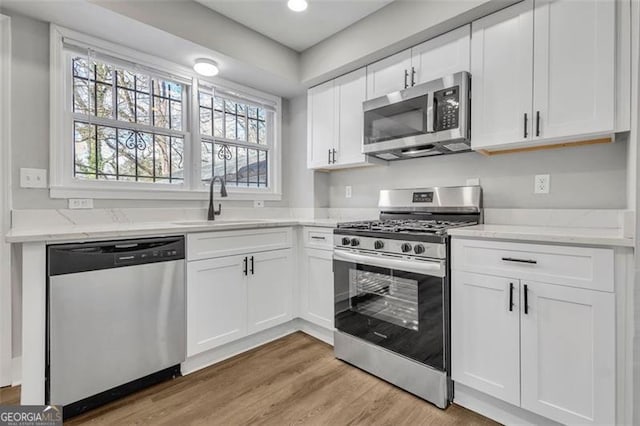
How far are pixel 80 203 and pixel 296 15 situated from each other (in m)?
2.12

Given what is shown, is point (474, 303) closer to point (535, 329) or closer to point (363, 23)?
point (535, 329)

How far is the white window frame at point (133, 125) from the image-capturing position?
198 centimetres

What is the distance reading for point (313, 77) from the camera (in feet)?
9.20

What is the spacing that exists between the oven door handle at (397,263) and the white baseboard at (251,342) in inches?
29.8

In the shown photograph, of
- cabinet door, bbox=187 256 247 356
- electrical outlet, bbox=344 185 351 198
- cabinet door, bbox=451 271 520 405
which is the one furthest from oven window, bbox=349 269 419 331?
electrical outlet, bbox=344 185 351 198

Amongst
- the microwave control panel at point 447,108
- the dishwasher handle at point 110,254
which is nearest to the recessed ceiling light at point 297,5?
the microwave control panel at point 447,108

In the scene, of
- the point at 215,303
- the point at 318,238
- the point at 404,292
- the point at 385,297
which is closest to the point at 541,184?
the point at 404,292

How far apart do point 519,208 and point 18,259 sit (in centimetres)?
327

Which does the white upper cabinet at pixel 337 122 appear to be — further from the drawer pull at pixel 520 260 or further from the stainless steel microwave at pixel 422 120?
the drawer pull at pixel 520 260

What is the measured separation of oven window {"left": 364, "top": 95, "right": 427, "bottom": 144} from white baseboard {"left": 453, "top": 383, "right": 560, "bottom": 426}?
1.64 meters

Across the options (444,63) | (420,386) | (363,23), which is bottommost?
(420,386)

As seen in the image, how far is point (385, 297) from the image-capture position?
1987 mm

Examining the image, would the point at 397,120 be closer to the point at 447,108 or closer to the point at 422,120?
the point at 422,120

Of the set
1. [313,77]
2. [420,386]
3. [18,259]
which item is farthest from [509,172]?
[18,259]
